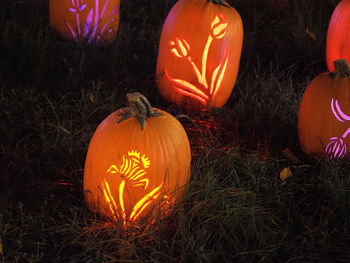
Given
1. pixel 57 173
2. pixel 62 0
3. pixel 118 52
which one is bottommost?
pixel 57 173

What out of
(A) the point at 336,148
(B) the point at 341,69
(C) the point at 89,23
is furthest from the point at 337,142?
(C) the point at 89,23

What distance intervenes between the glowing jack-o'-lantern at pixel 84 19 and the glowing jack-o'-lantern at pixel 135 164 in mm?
1861

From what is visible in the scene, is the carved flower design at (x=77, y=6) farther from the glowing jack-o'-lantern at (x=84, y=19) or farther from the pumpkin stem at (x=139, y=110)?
the pumpkin stem at (x=139, y=110)

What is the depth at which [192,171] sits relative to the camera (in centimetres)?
241

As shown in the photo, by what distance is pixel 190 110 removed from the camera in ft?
10.4

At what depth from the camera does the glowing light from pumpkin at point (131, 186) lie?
6.66ft

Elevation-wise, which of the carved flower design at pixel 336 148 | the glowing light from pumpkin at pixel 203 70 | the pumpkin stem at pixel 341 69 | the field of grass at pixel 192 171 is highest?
the pumpkin stem at pixel 341 69

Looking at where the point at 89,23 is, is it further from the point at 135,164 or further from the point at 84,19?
the point at 135,164

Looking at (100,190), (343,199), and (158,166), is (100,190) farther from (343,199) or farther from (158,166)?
(343,199)

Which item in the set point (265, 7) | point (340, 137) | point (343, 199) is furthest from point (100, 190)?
point (265, 7)

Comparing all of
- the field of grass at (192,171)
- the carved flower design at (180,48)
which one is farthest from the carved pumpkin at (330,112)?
the carved flower design at (180,48)

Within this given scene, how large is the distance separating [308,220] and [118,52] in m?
2.06

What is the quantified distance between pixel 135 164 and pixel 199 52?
1208mm

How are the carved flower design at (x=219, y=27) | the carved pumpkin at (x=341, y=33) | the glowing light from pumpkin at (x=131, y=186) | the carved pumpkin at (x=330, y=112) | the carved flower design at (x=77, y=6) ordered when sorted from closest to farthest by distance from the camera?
1. the glowing light from pumpkin at (x=131, y=186)
2. the carved pumpkin at (x=330, y=112)
3. the carved flower design at (x=219, y=27)
4. the carved pumpkin at (x=341, y=33)
5. the carved flower design at (x=77, y=6)
